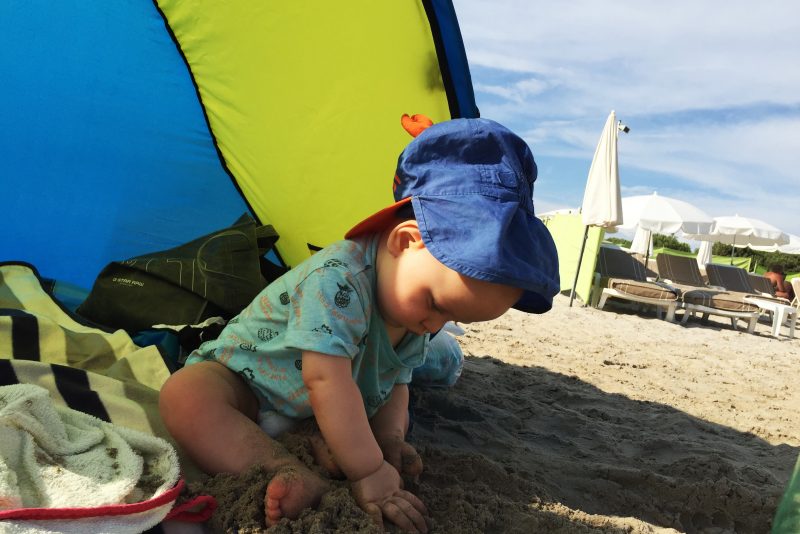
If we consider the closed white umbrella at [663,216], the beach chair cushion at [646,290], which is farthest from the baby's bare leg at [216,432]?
the closed white umbrella at [663,216]

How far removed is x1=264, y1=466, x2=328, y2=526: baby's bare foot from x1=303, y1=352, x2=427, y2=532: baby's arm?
0.23 feet

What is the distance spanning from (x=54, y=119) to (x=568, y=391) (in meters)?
2.39

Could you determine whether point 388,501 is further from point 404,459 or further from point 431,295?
point 431,295

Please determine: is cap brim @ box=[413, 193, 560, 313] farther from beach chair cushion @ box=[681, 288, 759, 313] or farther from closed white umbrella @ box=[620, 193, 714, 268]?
closed white umbrella @ box=[620, 193, 714, 268]

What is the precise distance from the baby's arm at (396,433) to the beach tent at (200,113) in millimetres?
980

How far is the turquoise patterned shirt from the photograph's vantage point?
117 cm

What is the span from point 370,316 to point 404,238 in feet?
0.62

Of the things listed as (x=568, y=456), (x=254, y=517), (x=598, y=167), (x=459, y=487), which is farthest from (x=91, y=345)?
(x=598, y=167)

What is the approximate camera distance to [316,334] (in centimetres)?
114

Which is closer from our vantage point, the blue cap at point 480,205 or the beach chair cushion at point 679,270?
the blue cap at point 480,205

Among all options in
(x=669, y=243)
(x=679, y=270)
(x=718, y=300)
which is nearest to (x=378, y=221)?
(x=718, y=300)

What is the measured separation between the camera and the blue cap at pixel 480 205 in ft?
3.65

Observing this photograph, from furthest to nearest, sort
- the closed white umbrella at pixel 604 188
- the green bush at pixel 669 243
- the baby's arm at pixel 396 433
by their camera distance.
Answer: the green bush at pixel 669 243, the closed white umbrella at pixel 604 188, the baby's arm at pixel 396 433

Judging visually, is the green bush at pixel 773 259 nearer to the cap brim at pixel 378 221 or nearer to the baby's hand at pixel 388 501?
the cap brim at pixel 378 221
